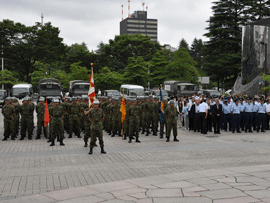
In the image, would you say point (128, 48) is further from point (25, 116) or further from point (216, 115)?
point (25, 116)

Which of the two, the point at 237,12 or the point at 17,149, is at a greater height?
the point at 237,12

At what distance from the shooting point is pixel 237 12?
54219mm

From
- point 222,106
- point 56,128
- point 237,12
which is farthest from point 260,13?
point 56,128

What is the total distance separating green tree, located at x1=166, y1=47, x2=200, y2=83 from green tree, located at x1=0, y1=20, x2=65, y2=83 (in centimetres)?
2260

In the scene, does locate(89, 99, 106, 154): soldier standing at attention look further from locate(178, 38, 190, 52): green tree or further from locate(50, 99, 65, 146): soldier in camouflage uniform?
locate(178, 38, 190, 52): green tree

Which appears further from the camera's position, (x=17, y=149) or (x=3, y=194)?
(x=17, y=149)

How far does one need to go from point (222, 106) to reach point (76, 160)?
1093 cm

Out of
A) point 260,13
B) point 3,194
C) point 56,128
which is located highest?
point 260,13

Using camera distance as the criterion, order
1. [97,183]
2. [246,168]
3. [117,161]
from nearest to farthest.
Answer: [97,183]
[246,168]
[117,161]

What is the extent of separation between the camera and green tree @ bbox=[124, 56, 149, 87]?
51344mm

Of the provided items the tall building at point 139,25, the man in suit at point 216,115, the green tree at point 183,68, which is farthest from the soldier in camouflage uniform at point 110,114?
the tall building at point 139,25

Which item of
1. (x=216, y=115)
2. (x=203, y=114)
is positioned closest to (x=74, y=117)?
(x=203, y=114)

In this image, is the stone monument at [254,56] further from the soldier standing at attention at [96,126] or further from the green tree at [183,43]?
the green tree at [183,43]

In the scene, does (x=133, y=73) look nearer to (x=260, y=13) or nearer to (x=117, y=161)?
(x=260, y=13)
